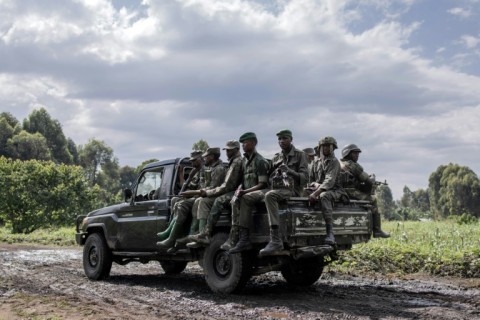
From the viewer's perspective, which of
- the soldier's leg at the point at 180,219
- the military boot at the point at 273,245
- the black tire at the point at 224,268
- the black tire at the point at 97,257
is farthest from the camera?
the black tire at the point at 97,257

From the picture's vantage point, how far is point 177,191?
1063 cm

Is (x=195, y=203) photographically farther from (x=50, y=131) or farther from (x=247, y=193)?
(x=50, y=131)

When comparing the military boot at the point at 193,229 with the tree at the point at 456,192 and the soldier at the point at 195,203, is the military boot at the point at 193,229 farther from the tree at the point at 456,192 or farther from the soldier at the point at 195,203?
the tree at the point at 456,192

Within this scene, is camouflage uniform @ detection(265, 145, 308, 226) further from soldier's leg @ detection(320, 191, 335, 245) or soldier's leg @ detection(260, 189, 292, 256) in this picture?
soldier's leg @ detection(320, 191, 335, 245)

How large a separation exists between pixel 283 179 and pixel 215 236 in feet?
5.14

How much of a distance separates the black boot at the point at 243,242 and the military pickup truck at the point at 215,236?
90 mm

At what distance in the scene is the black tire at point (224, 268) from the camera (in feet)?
29.3

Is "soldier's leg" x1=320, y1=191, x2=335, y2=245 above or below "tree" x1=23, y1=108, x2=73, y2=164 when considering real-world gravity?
below

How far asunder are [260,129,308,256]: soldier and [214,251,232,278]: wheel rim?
A: 3.30 feet

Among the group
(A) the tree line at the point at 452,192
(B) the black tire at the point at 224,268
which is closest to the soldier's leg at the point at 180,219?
(B) the black tire at the point at 224,268

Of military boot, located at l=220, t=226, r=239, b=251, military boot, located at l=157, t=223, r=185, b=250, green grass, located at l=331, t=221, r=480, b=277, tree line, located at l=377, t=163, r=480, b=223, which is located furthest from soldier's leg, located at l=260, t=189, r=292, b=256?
tree line, located at l=377, t=163, r=480, b=223

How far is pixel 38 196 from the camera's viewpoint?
39.5 meters

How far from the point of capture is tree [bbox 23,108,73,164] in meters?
83.7

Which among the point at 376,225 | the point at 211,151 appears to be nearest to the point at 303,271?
the point at 376,225
